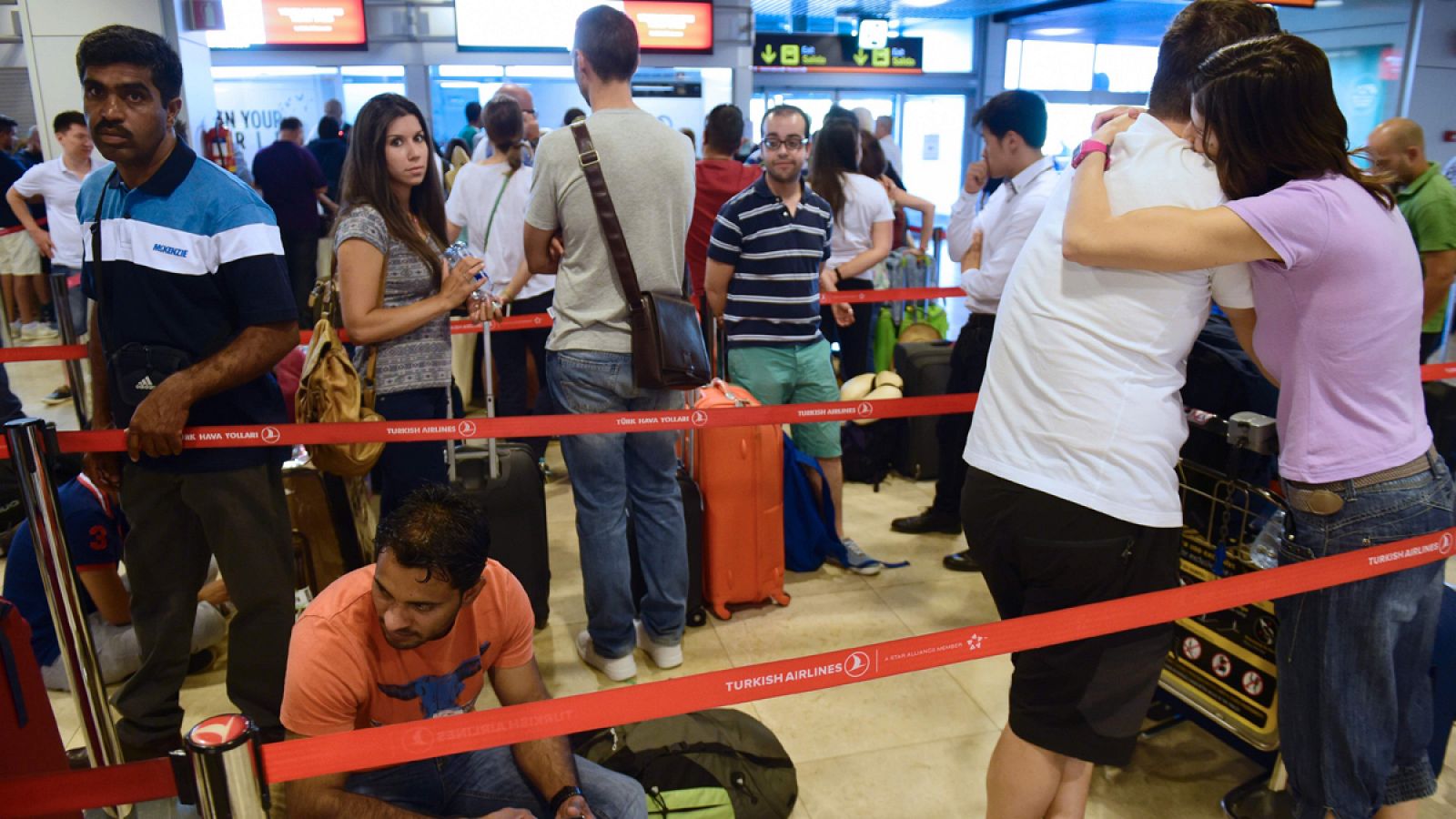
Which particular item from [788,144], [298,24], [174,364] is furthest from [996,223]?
[298,24]

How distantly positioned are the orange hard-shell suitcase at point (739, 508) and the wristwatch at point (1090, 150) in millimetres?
1797

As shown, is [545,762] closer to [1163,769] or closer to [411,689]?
[411,689]

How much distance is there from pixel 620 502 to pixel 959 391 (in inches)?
62.5

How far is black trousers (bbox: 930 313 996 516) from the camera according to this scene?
148 inches

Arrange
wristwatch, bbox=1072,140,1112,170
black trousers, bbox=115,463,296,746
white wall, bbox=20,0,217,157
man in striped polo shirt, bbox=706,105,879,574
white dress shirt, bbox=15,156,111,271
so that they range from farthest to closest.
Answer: white dress shirt, bbox=15,156,111,271, white wall, bbox=20,0,217,157, man in striped polo shirt, bbox=706,105,879,574, black trousers, bbox=115,463,296,746, wristwatch, bbox=1072,140,1112,170

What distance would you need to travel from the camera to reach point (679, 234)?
292 centimetres

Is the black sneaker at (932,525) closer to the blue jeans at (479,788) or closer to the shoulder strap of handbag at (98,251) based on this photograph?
the blue jeans at (479,788)

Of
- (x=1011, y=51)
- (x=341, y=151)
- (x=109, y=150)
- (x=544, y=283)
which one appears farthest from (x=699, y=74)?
(x=109, y=150)

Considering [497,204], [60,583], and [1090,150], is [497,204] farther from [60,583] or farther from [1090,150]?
[1090,150]

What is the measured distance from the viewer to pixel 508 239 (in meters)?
4.85

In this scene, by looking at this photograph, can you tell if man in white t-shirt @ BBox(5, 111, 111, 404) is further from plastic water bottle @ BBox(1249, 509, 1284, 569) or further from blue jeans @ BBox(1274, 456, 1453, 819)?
blue jeans @ BBox(1274, 456, 1453, 819)

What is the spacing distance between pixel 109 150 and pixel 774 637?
7.83ft

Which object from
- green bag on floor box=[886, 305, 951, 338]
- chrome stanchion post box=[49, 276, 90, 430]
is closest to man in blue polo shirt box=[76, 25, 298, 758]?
chrome stanchion post box=[49, 276, 90, 430]

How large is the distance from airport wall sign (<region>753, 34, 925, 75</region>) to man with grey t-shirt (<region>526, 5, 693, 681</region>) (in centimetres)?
1193
